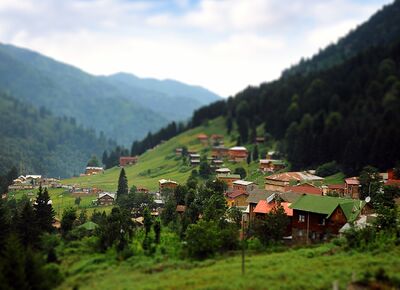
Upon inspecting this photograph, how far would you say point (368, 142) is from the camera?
94312mm

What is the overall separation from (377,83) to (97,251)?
10397cm

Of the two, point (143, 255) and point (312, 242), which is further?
point (312, 242)

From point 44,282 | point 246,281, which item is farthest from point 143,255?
point 246,281

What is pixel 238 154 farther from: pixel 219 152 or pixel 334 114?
pixel 334 114

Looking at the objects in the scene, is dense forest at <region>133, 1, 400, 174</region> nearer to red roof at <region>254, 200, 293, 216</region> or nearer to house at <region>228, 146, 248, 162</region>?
house at <region>228, 146, 248, 162</region>

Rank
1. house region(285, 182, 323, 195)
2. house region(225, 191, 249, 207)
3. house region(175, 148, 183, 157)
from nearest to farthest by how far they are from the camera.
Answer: house region(285, 182, 323, 195)
house region(225, 191, 249, 207)
house region(175, 148, 183, 157)

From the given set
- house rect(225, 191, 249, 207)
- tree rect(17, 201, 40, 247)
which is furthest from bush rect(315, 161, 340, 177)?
tree rect(17, 201, 40, 247)

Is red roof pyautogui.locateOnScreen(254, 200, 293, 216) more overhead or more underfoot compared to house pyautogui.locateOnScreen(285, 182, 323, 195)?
more underfoot

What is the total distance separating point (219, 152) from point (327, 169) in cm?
4156

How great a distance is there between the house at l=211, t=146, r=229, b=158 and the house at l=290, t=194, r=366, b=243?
80.6m

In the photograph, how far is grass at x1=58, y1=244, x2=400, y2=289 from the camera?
111 feet

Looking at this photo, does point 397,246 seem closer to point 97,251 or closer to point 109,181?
point 97,251

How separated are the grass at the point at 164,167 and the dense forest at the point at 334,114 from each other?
25.9ft

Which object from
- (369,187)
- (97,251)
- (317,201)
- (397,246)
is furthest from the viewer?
(369,187)
